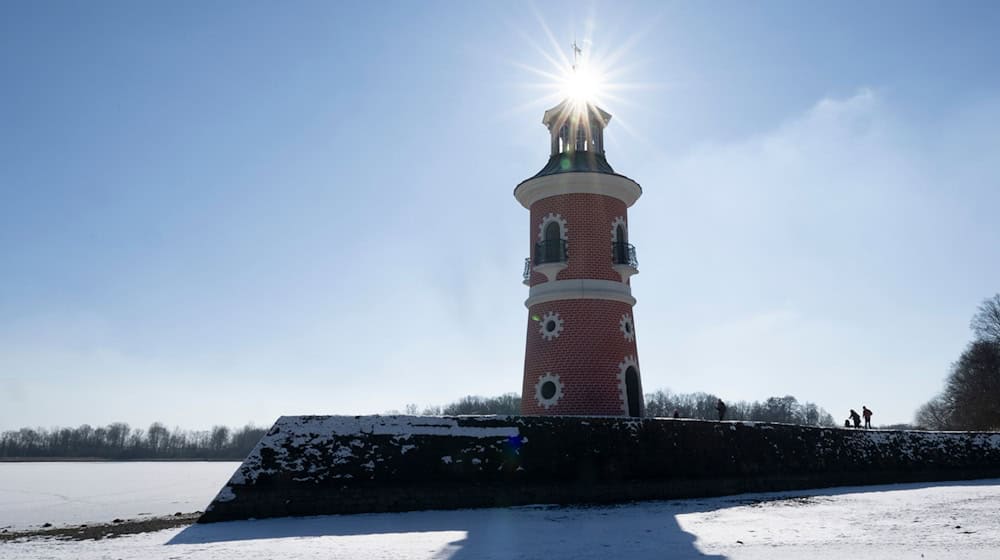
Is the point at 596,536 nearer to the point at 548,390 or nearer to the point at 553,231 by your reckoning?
the point at 548,390

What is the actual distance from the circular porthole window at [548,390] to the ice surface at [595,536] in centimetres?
591

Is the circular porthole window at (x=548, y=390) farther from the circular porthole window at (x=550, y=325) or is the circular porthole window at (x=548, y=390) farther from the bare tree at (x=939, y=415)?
the bare tree at (x=939, y=415)

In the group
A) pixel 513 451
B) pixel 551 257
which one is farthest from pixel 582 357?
pixel 513 451

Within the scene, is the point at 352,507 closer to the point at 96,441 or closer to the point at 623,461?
the point at 623,461

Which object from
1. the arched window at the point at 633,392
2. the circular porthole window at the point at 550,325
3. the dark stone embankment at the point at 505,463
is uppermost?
the circular porthole window at the point at 550,325

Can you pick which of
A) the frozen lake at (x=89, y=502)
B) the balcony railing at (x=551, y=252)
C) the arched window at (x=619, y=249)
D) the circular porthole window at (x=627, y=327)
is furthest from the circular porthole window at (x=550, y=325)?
the frozen lake at (x=89, y=502)

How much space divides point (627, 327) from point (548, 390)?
9.94 feet

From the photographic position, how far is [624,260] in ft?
68.7

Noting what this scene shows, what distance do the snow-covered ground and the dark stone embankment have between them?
1.97ft

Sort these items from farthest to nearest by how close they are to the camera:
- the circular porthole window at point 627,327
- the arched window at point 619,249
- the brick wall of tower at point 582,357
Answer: the arched window at point 619,249 < the circular porthole window at point 627,327 < the brick wall of tower at point 582,357

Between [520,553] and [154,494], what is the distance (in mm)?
20897

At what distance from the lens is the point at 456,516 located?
12.2 meters

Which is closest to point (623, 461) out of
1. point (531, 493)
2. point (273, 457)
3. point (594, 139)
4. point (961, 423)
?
point (531, 493)

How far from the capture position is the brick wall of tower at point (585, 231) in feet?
67.3
